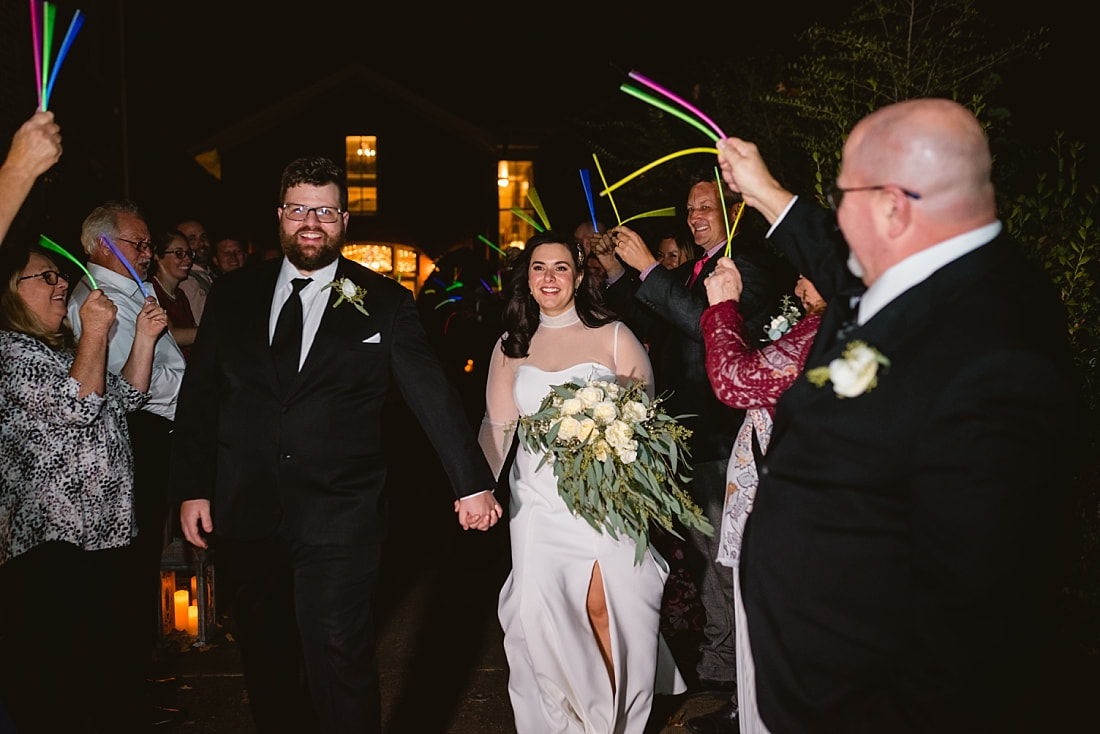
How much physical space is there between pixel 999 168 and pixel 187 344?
5223 mm

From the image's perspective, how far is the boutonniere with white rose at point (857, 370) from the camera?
181 centimetres

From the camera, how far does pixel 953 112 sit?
1823 millimetres

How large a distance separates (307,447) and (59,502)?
3.87 feet

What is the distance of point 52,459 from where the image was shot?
12.2 ft

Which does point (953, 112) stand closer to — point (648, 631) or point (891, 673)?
point (891, 673)

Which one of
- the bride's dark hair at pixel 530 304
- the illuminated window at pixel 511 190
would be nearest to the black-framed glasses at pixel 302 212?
the bride's dark hair at pixel 530 304

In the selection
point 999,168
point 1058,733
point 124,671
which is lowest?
point 1058,733

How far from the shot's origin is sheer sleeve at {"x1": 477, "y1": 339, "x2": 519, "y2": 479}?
4.40m

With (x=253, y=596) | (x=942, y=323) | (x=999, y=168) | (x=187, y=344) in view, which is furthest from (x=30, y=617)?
(x=999, y=168)

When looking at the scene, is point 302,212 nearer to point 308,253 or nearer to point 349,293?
point 308,253

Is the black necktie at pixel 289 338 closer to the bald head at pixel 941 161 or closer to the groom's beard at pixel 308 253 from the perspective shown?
the groom's beard at pixel 308 253

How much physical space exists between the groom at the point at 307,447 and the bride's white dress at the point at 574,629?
0.42 metres

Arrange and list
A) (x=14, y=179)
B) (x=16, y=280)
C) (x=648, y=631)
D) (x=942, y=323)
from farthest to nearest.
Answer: (x=648, y=631) < (x=16, y=280) < (x=14, y=179) < (x=942, y=323)

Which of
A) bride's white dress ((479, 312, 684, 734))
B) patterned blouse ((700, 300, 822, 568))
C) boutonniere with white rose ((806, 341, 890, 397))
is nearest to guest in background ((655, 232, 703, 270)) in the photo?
bride's white dress ((479, 312, 684, 734))
